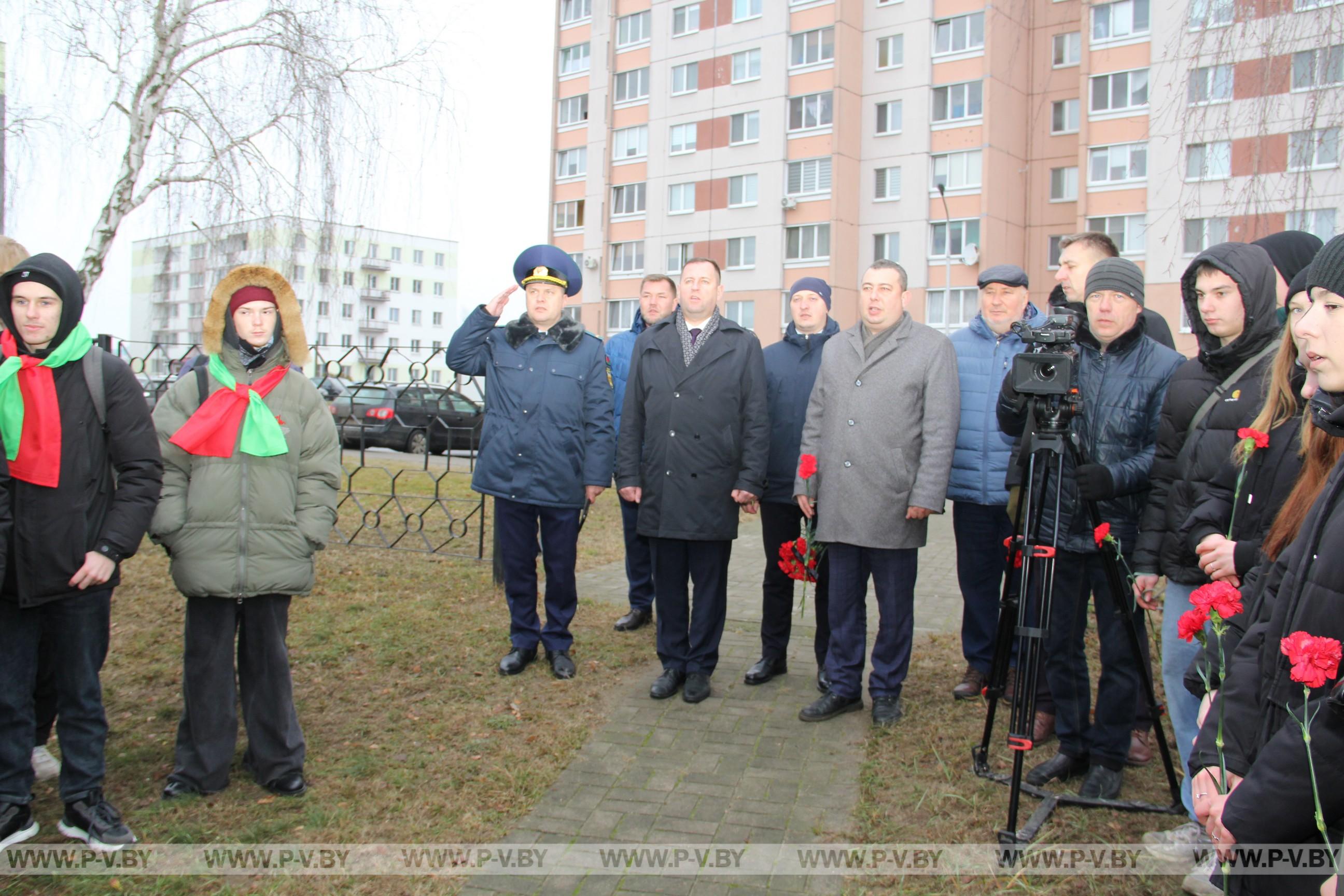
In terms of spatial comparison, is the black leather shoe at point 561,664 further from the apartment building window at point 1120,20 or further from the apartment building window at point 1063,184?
the apartment building window at point 1063,184

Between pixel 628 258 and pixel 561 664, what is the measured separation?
125ft

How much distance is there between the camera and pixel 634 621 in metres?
6.51

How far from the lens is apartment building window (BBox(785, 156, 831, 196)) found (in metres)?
36.2

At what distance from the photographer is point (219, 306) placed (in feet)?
12.8

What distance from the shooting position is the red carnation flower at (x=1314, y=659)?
5.91ft

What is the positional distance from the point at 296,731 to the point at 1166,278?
105 feet

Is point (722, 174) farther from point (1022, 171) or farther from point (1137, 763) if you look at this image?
point (1137, 763)

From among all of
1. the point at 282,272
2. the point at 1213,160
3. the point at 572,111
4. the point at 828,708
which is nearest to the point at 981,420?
the point at 828,708

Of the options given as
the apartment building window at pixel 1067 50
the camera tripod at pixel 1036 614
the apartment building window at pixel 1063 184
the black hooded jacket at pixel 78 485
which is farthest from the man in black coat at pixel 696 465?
the apartment building window at pixel 1067 50

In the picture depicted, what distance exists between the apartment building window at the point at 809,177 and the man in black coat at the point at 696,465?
106ft

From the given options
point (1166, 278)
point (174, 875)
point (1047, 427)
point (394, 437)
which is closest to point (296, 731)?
point (174, 875)

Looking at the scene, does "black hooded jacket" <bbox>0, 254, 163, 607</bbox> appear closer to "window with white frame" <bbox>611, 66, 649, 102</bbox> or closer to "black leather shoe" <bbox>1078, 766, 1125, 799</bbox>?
"black leather shoe" <bbox>1078, 766, 1125, 799</bbox>

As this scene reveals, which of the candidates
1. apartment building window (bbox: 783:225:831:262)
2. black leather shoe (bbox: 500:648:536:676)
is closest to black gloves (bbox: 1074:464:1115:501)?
black leather shoe (bbox: 500:648:536:676)

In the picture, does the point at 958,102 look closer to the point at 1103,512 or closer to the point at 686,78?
the point at 686,78
